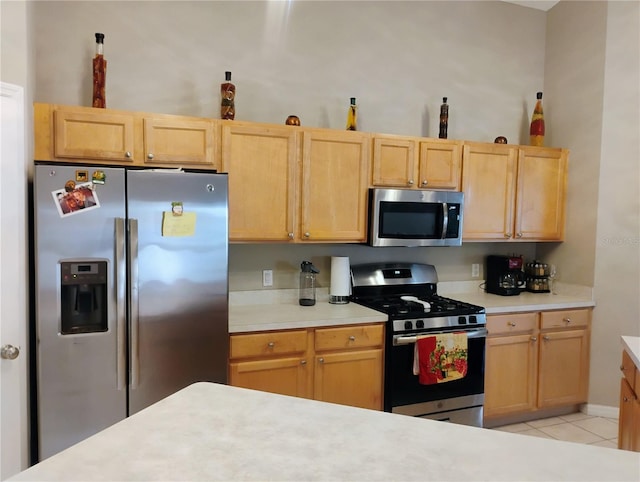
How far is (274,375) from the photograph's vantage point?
270cm

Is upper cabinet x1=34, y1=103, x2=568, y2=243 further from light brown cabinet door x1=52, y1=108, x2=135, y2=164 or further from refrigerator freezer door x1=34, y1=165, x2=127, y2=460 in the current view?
refrigerator freezer door x1=34, y1=165, x2=127, y2=460

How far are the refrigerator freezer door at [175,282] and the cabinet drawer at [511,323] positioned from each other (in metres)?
1.91

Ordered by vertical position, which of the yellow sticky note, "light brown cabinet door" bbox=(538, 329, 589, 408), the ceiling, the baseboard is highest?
the ceiling

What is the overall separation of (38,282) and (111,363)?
54 cm

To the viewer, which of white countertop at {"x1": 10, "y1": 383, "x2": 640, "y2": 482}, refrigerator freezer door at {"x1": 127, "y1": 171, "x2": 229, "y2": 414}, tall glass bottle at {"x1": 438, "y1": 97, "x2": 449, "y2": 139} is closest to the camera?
white countertop at {"x1": 10, "y1": 383, "x2": 640, "y2": 482}

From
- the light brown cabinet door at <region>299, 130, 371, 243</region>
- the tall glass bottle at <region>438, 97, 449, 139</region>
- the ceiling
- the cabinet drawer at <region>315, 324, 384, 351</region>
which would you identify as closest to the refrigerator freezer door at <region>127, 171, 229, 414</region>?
the cabinet drawer at <region>315, 324, 384, 351</region>

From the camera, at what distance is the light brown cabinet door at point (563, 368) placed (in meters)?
3.42

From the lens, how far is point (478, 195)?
11.5 feet

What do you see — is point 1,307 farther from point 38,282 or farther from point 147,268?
point 147,268

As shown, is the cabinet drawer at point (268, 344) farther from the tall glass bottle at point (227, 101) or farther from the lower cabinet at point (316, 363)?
the tall glass bottle at point (227, 101)

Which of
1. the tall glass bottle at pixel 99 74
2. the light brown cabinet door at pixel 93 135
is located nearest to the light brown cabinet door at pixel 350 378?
the light brown cabinet door at pixel 93 135

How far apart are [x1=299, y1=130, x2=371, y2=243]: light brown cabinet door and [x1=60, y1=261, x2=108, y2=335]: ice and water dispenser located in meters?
1.26

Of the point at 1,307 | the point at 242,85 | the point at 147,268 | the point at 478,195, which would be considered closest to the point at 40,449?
the point at 1,307

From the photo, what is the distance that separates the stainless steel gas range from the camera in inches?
114
